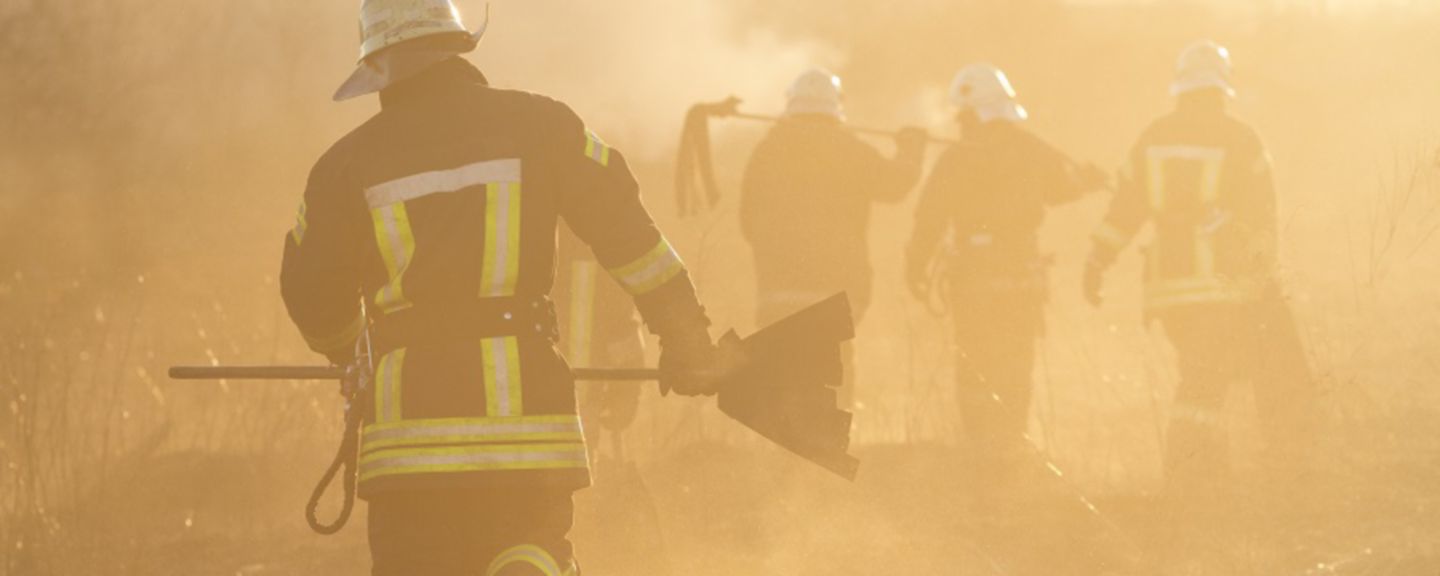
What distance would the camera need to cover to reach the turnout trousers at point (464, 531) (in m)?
3.52

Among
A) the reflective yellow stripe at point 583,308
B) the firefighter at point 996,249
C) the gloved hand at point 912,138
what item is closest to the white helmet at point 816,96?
the gloved hand at point 912,138

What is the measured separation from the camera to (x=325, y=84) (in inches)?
640

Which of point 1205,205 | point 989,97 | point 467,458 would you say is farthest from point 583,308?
point 467,458

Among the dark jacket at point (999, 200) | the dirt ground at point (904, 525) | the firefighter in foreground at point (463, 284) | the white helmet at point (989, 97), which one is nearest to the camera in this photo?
the firefighter in foreground at point (463, 284)

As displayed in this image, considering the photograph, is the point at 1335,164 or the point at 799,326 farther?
the point at 1335,164

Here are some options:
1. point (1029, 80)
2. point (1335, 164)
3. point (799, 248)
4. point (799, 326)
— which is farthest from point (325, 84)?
point (1029, 80)

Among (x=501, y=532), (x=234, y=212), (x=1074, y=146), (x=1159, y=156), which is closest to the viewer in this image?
(x=501, y=532)

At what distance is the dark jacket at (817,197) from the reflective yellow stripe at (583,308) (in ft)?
4.52

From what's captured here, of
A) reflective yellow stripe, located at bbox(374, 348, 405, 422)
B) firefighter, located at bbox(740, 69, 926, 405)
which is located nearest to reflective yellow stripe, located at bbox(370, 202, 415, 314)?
reflective yellow stripe, located at bbox(374, 348, 405, 422)

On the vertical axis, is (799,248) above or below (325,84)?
below

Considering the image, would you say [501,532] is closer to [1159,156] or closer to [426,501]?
[426,501]

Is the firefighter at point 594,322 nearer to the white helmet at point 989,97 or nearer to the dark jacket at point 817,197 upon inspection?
the dark jacket at point 817,197

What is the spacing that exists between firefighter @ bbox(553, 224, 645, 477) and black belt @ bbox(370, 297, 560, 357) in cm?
330

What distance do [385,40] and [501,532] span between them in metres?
1.14
